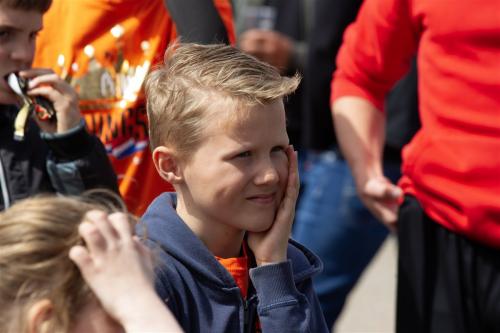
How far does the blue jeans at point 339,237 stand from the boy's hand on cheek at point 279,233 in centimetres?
222

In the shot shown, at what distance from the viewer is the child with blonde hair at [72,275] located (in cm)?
184

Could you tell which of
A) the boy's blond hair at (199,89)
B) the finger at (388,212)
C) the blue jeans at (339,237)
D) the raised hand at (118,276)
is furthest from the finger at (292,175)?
the blue jeans at (339,237)

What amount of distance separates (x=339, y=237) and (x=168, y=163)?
227 centimetres

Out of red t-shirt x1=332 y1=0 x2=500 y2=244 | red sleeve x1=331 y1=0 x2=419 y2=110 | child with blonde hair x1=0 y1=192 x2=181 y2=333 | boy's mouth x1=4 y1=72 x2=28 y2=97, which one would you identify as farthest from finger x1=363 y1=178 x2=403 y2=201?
child with blonde hair x1=0 y1=192 x2=181 y2=333

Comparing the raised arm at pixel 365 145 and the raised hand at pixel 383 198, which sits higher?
the raised arm at pixel 365 145

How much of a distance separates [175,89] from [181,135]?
10 centimetres

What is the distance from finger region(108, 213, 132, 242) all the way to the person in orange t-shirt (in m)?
1.34

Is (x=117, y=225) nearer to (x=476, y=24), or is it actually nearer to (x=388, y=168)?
(x=476, y=24)

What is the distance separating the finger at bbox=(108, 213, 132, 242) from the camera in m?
1.86

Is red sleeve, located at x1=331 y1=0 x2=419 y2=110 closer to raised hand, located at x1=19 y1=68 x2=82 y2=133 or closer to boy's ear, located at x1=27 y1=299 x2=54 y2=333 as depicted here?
raised hand, located at x1=19 y1=68 x2=82 y2=133

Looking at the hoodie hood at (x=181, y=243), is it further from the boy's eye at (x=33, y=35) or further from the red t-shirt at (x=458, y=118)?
the red t-shirt at (x=458, y=118)

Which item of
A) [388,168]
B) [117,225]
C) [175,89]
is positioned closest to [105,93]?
[175,89]

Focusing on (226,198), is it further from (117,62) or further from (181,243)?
(117,62)

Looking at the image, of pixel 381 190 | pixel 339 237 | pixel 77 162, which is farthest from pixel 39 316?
pixel 339 237
